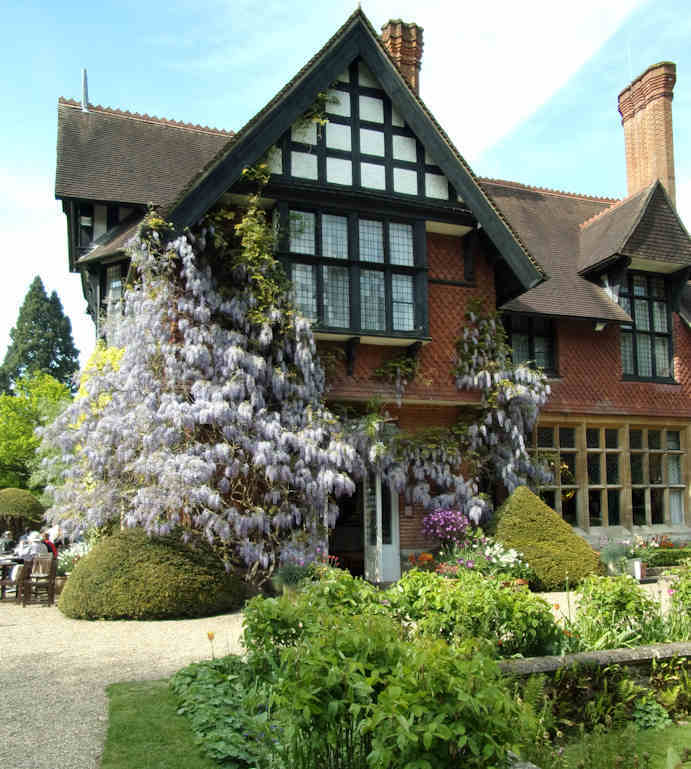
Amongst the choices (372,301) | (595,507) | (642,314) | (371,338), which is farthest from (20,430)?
(642,314)

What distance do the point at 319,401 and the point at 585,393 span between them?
601cm

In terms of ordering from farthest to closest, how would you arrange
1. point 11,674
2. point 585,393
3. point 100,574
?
point 585,393 → point 100,574 → point 11,674

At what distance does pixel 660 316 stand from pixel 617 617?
11.0 metres

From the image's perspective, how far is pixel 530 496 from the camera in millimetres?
11672

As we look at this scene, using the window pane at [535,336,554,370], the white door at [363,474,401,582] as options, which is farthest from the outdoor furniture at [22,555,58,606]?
the window pane at [535,336,554,370]

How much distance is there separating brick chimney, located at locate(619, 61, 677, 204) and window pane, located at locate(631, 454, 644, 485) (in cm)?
583

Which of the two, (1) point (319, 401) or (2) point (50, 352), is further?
(2) point (50, 352)

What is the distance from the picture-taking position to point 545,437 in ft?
47.1

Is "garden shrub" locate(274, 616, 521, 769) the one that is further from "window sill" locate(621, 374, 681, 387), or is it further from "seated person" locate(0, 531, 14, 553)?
"seated person" locate(0, 531, 14, 553)

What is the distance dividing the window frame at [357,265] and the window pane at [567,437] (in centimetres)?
428

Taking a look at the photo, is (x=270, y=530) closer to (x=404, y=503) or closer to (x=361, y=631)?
(x=404, y=503)

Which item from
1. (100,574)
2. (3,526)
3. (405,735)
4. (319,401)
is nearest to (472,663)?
(405,735)

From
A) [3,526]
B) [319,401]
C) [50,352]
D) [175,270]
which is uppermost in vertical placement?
[50,352]

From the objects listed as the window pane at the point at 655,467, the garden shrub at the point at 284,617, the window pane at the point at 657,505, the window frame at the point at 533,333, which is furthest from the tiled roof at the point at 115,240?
the window pane at the point at 657,505
